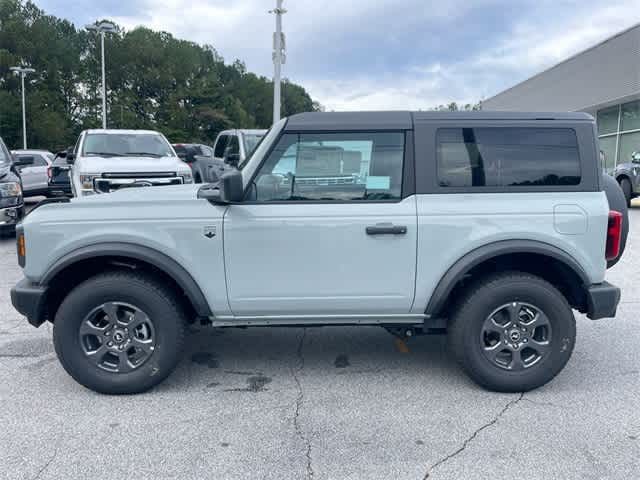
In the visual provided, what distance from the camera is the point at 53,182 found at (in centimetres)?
1559

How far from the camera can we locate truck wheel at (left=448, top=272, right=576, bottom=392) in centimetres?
386

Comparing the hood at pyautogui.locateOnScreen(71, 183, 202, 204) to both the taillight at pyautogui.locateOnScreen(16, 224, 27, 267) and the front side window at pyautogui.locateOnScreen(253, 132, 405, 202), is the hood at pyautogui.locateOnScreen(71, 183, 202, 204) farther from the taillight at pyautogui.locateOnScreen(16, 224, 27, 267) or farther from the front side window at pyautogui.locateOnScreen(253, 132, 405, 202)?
the front side window at pyautogui.locateOnScreen(253, 132, 405, 202)

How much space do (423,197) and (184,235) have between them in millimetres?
1582

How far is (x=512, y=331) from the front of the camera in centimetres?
392

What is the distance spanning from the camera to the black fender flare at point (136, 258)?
3770 mm

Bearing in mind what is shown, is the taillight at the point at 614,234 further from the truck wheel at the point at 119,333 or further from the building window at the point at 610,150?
the building window at the point at 610,150

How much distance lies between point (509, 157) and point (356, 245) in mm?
1188

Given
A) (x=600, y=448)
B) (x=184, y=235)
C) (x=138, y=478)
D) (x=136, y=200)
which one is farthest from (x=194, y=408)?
(x=600, y=448)

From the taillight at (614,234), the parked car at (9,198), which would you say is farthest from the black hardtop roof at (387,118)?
the parked car at (9,198)

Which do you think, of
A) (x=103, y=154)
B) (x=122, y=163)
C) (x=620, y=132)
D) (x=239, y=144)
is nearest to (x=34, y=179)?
(x=103, y=154)

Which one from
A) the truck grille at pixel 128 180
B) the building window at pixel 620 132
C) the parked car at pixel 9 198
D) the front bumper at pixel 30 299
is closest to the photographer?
the front bumper at pixel 30 299

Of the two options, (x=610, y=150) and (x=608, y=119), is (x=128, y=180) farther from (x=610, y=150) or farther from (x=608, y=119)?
(x=608, y=119)

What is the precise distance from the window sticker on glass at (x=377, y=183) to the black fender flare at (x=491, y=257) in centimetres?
69

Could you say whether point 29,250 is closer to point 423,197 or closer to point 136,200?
point 136,200
